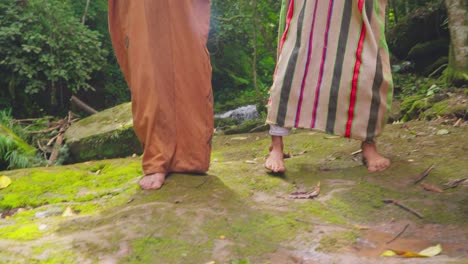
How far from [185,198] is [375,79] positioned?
128 cm

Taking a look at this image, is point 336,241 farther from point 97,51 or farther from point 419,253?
point 97,51

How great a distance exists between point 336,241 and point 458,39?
4057 mm

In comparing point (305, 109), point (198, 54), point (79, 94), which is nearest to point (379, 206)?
point (305, 109)

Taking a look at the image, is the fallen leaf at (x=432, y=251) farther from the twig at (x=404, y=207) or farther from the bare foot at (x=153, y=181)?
the bare foot at (x=153, y=181)

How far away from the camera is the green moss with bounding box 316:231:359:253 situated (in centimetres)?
205

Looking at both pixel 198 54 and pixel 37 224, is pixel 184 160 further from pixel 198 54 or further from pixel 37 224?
pixel 37 224

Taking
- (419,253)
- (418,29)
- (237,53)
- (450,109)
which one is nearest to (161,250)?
(419,253)

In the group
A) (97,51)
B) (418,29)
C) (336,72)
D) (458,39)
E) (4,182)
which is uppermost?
(418,29)

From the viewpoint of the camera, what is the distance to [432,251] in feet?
6.41

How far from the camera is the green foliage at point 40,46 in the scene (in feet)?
23.7

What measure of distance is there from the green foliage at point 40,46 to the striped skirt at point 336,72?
205 inches

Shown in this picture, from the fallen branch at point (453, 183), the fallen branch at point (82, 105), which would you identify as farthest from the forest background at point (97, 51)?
the fallen branch at point (453, 183)

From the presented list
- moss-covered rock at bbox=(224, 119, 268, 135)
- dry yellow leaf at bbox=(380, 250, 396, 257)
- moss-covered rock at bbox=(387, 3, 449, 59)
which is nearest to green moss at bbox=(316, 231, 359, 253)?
dry yellow leaf at bbox=(380, 250, 396, 257)

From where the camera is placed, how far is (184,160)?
9.39ft
